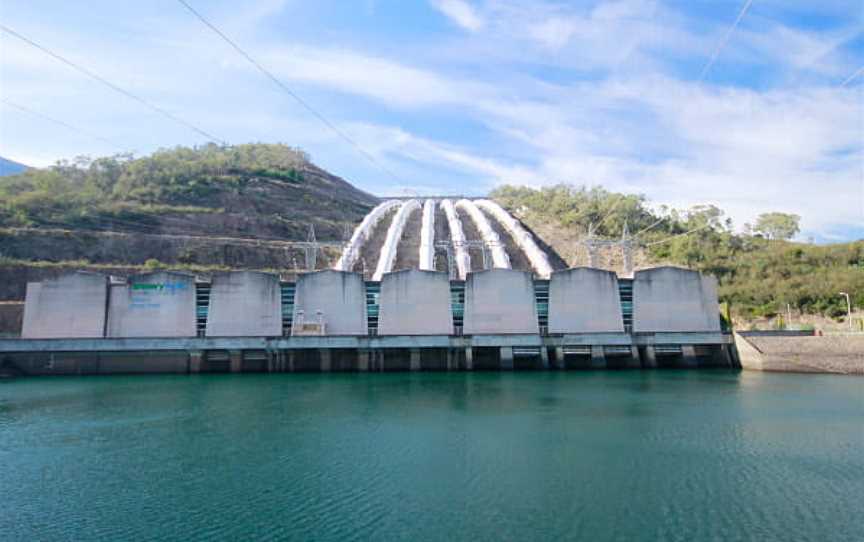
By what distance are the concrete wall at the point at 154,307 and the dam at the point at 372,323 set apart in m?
0.05

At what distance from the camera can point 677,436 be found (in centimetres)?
1459

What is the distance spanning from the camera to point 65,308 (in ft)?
99.3

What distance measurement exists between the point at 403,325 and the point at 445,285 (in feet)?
9.37

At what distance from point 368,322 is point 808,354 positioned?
19.8 m

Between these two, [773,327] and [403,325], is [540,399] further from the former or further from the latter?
[773,327]

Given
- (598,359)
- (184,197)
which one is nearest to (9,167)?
(184,197)

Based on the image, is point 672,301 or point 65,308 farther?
point 672,301

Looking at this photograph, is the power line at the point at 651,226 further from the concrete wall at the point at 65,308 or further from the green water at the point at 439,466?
the concrete wall at the point at 65,308

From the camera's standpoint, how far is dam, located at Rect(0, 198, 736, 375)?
29.8 metres

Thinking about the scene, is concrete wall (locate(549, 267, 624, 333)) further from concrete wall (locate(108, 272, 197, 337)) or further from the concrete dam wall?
concrete wall (locate(108, 272, 197, 337))

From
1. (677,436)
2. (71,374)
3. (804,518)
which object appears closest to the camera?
(804,518)

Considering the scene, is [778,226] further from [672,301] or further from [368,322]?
[368,322]

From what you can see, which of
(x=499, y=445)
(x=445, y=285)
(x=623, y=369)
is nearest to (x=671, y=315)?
(x=623, y=369)

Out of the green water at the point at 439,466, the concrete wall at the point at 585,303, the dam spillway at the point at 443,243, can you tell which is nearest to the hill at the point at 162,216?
the dam spillway at the point at 443,243
